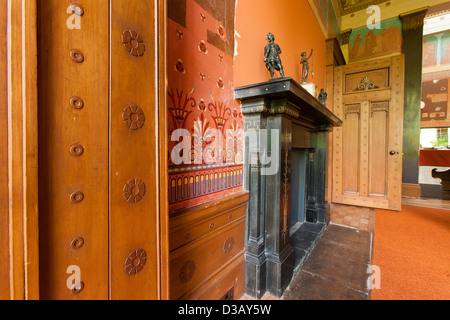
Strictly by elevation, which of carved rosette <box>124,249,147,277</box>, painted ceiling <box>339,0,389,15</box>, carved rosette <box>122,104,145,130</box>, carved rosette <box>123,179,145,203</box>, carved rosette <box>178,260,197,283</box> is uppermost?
painted ceiling <box>339,0,389,15</box>

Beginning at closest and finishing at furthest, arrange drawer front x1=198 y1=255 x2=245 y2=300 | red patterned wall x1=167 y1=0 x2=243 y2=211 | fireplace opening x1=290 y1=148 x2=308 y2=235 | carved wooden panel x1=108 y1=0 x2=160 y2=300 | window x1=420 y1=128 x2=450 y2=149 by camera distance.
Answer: carved wooden panel x1=108 y1=0 x2=160 y2=300
red patterned wall x1=167 y1=0 x2=243 y2=211
drawer front x1=198 y1=255 x2=245 y2=300
fireplace opening x1=290 y1=148 x2=308 y2=235
window x1=420 y1=128 x2=450 y2=149

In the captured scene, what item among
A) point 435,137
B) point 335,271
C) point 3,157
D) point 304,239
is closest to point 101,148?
point 3,157

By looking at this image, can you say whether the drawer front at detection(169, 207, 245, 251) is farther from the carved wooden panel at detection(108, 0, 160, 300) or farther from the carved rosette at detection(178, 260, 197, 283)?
the carved wooden panel at detection(108, 0, 160, 300)

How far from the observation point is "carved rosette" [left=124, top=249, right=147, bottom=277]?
2.05 feet

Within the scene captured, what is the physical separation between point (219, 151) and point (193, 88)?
41cm

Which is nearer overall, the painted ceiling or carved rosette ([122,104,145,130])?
carved rosette ([122,104,145,130])

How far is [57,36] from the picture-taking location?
0.50 m

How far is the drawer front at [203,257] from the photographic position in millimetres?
1052

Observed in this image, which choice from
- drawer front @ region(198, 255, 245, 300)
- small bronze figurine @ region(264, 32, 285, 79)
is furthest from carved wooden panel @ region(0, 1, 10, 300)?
small bronze figurine @ region(264, 32, 285, 79)

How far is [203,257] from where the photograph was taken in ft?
3.98

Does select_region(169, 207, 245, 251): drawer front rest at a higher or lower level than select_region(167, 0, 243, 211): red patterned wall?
lower

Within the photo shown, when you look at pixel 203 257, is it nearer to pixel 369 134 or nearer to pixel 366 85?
pixel 369 134

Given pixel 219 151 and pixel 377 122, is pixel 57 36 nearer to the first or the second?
pixel 219 151
